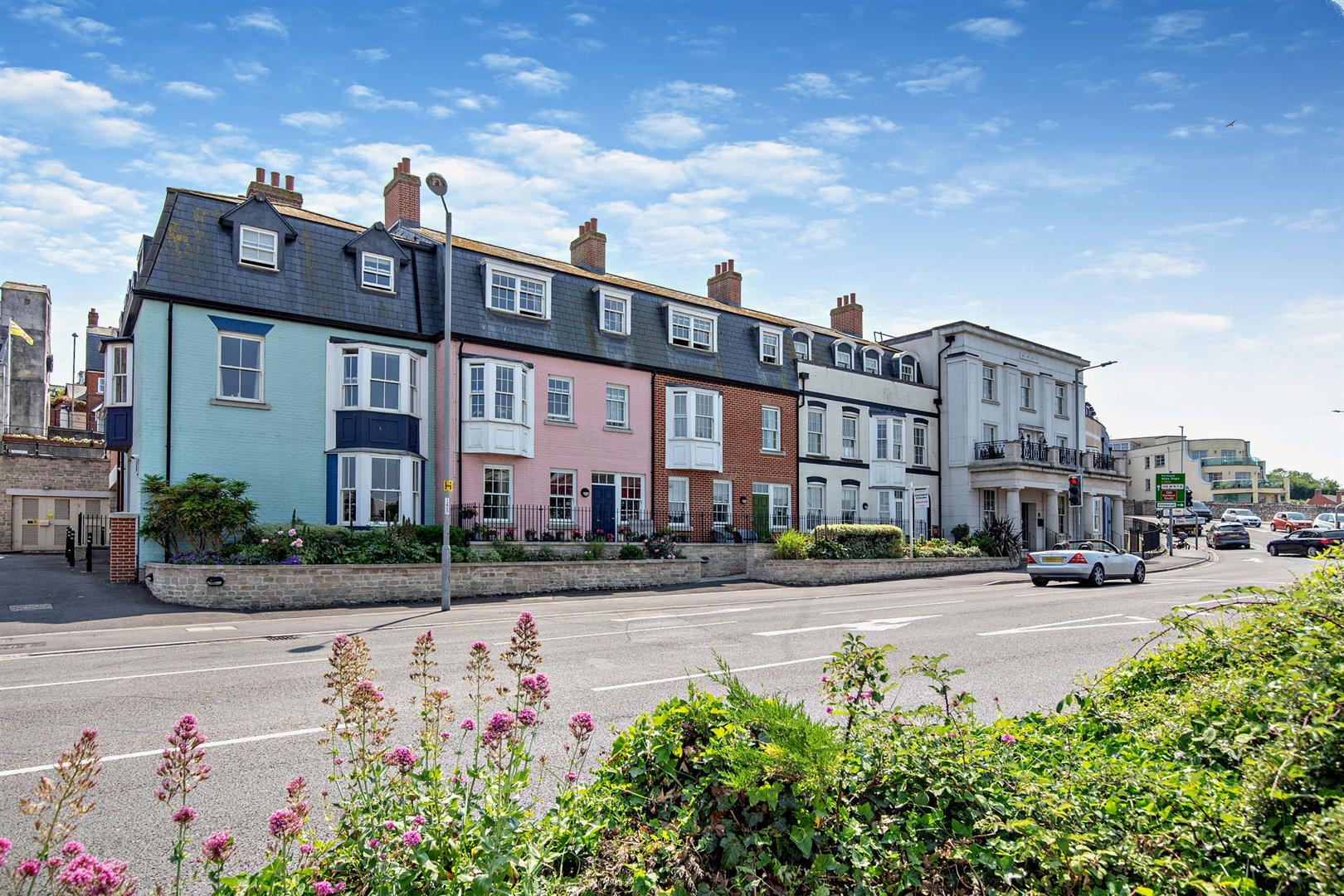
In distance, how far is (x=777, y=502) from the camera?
33.7 m

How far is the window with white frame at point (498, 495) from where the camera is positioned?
2509 centimetres

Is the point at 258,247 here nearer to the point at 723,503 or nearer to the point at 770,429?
the point at 723,503

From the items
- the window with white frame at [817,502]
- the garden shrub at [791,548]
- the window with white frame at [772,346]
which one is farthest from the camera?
the window with white frame at [817,502]

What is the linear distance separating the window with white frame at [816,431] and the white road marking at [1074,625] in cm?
2019

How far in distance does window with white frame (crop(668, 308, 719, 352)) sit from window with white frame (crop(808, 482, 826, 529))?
8.06m

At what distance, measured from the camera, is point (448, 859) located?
322 cm

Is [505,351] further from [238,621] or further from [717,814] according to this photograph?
[717,814]

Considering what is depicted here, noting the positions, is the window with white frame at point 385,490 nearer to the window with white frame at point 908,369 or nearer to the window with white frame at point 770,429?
the window with white frame at point 770,429

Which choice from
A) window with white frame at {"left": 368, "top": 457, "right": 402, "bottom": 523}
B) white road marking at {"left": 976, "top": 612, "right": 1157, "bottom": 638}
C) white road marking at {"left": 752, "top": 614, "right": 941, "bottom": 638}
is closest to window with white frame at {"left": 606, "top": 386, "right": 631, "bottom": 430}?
window with white frame at {"left": 368, "top": 457, "right": 402, "bottom": 523}

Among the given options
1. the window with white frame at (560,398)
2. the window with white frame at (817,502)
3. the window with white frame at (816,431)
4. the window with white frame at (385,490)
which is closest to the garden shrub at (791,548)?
the window with white frame at (817,502)

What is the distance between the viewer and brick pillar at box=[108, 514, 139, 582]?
2050 centimetres

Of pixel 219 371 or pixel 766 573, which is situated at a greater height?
pixel 219 371

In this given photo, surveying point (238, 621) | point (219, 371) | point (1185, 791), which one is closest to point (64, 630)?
point (238, 621)

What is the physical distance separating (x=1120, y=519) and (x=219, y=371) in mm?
46981
